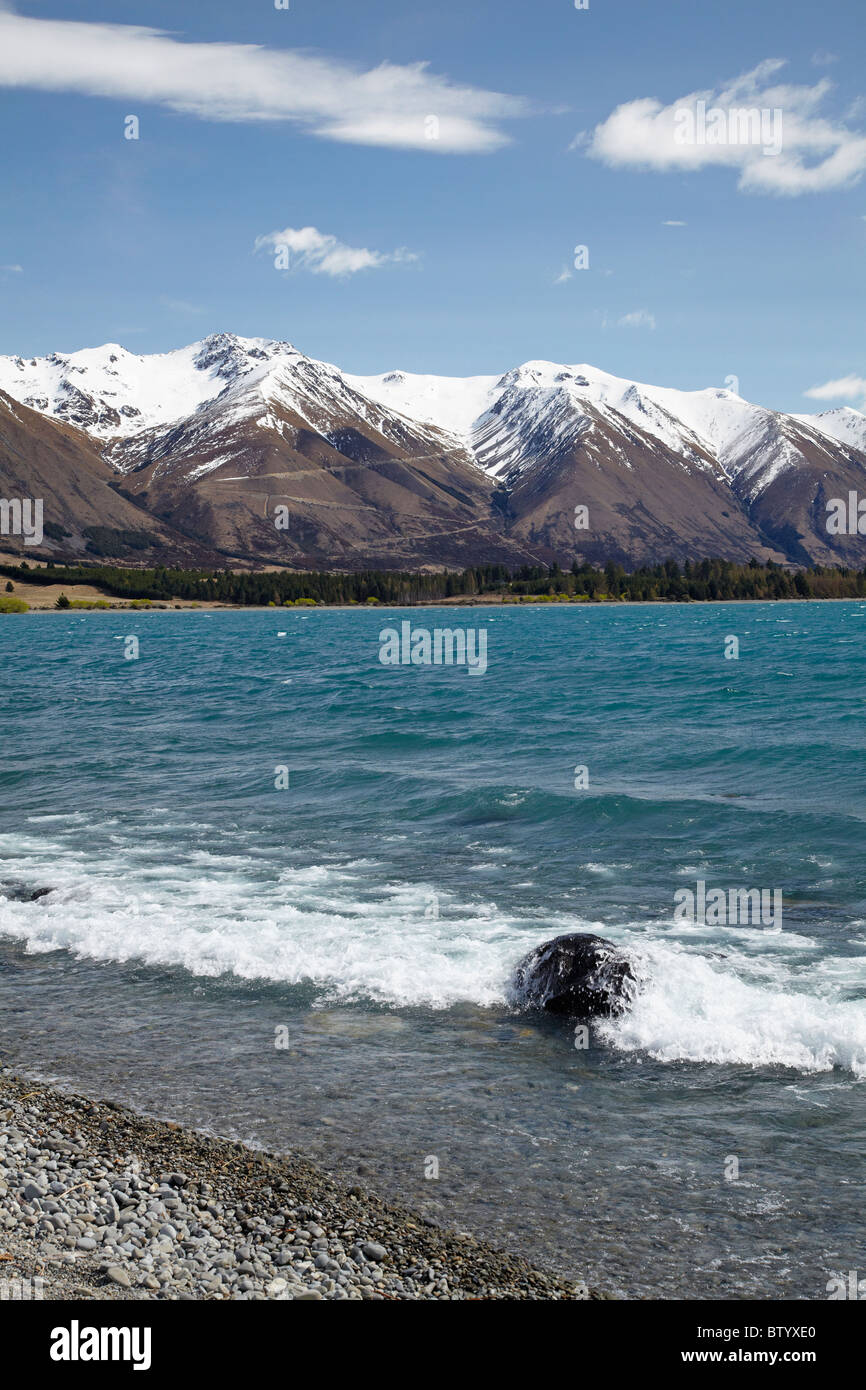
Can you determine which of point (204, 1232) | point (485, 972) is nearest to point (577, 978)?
point (485, 972)

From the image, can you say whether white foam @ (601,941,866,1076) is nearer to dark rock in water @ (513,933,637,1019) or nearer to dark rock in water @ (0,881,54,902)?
dark rock in water @ (513,933,637,1019)

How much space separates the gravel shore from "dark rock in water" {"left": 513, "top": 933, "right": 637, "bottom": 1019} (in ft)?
20.8

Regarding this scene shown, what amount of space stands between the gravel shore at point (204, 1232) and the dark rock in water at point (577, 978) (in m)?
6.33

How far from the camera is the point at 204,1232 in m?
10.7

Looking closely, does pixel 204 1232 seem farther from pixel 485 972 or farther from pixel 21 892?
pixel 21 892

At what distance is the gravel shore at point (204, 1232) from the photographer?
9781mm

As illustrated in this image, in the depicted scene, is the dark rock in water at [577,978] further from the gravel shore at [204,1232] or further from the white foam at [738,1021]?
the gravel shore at [204,1232]

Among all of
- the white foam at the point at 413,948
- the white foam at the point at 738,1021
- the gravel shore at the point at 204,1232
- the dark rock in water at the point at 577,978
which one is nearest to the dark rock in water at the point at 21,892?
the white foam at the point at 413,948

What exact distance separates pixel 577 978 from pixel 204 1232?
855cm

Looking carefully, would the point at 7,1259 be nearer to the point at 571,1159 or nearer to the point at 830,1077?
the point at 571,1159

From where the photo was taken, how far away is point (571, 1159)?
41.7 ft

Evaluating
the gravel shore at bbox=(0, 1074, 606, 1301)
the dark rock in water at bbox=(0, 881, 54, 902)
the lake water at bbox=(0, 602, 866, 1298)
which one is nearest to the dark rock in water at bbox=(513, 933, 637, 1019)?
the lake water at bbox=(0, 602, 866, 1298)

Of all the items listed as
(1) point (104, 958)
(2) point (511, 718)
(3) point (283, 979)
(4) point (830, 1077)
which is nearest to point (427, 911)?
(3) point (283, 979)
